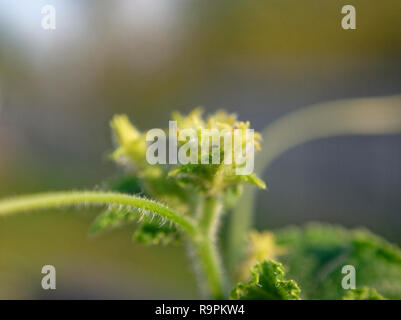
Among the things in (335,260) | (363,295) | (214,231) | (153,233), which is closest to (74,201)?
(153,233)

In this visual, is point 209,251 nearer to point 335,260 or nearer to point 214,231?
point 214,231

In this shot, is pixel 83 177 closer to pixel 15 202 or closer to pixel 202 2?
pixel 202 2

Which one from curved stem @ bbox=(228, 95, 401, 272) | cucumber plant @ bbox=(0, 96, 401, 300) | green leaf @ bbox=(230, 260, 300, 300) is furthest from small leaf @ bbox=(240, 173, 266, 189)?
curved stem @ bbox=(228, 95, 401, 272)

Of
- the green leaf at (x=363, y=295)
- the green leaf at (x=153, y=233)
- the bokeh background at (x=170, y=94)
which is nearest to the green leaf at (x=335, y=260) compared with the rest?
the green leaf at (x=363, y=295)

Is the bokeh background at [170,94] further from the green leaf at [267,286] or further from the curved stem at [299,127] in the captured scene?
the green leaf at [267,286]

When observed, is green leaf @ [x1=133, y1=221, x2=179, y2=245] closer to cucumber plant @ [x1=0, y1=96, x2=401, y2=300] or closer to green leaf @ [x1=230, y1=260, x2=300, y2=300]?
cucumber plant @ [x1=0, y1=96, x2=401, y2=300]
